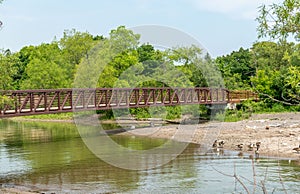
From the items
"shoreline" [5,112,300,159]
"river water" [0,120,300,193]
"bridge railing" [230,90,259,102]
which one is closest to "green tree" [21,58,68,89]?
"shoreline" [5,112,300,159]

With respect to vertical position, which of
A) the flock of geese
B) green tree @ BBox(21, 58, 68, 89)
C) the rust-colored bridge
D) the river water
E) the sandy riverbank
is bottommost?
the river water

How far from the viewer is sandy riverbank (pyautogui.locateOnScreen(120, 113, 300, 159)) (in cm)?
2385

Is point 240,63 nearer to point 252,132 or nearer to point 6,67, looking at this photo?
point 252,132

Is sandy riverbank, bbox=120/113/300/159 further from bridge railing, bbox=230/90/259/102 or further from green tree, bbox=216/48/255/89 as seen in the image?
green tree, bbox=216/48/255/89

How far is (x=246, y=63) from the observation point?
64375 millimetres

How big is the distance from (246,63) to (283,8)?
189 ft

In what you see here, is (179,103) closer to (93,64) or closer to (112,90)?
(112,90)

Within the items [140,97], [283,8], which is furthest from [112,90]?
[283,8]

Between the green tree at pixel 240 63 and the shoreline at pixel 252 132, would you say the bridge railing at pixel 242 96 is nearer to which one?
the shoreline at pixel 252 132

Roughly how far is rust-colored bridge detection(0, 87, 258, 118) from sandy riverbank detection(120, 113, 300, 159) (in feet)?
8.38

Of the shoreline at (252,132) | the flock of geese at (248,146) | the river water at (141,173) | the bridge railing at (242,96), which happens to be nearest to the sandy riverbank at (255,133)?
the shoreline at (252,132)

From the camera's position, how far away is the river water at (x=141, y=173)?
15891mm

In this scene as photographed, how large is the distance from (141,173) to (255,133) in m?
12.5

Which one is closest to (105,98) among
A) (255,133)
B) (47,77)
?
(255,133)
